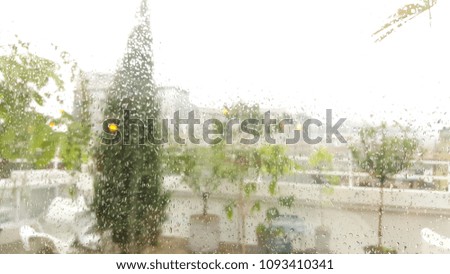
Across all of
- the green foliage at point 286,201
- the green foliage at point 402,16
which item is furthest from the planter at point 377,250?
the green foliage at point 402,16

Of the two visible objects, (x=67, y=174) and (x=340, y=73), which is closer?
(x=340, y=73)

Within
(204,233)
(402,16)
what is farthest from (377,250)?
(402,16)

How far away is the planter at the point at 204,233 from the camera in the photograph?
1463 millimetres

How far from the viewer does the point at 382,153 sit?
1.37 meters

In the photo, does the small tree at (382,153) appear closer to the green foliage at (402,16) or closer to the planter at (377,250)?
the planter at (377,250)

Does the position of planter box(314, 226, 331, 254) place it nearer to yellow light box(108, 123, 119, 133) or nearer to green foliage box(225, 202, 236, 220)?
green foliage box(225, 202, 236, 220)

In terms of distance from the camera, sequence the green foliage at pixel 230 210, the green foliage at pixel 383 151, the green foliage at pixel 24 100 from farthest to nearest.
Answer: the green foliage at pixel 24 100 < the green foliage at pixel 230 210 < the green foliage at pixel 383 151

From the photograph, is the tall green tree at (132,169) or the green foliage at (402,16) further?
the tall green tree at (132,169)

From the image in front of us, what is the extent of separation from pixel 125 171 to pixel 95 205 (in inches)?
6.9

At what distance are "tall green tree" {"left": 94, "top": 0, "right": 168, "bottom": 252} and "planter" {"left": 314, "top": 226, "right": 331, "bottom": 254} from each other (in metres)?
0.55

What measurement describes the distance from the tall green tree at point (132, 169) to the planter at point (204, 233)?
0.12 metres
